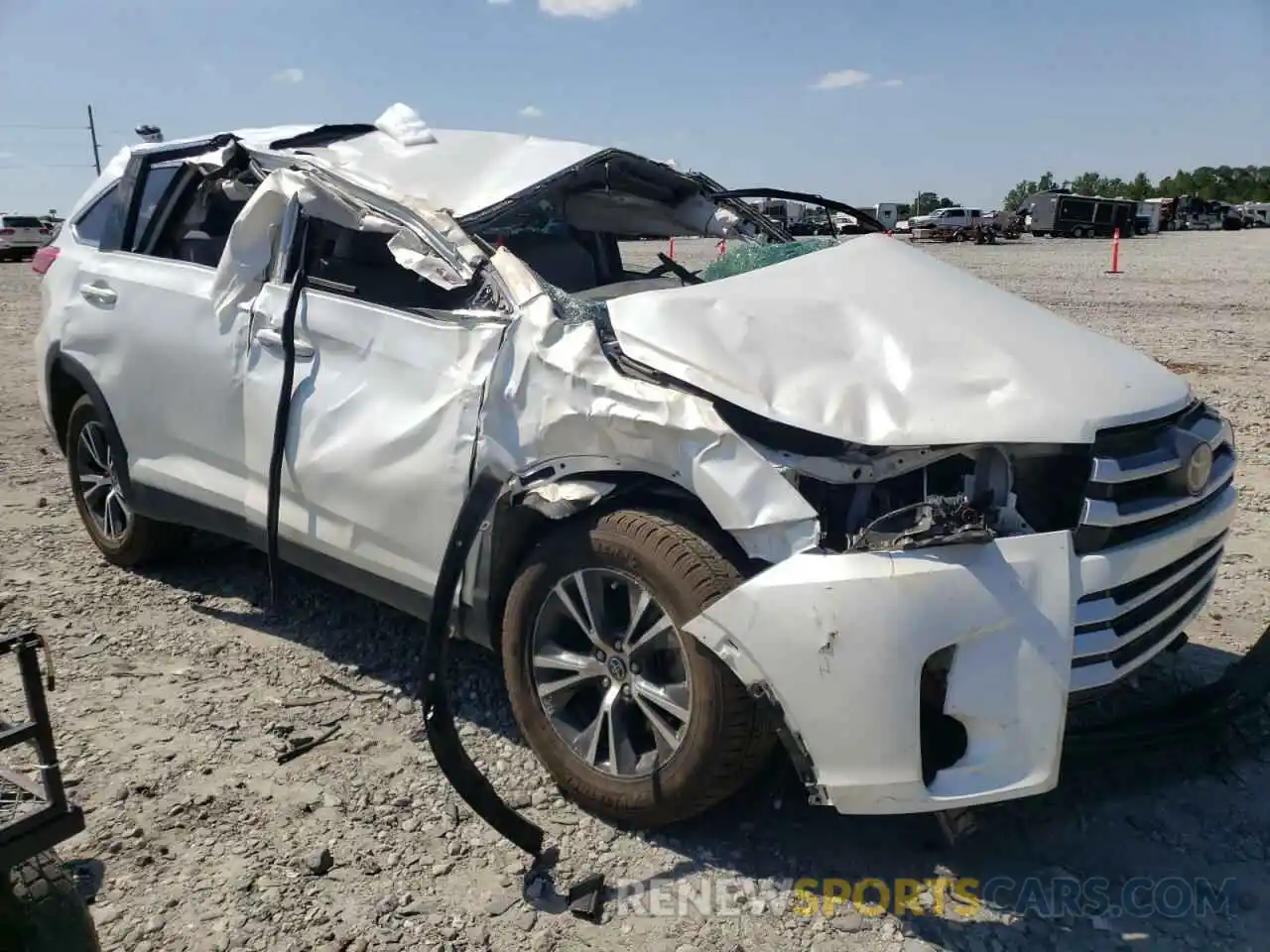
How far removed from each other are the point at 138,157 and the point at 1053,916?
15.0 feet

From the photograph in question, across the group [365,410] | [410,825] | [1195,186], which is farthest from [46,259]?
[1195,186]

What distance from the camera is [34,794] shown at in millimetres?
2020

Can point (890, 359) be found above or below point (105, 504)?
above

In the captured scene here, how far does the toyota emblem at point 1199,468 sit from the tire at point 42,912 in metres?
2.77

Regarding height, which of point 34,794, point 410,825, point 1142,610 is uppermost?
point 1142,610

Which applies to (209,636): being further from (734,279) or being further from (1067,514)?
(1067,514)

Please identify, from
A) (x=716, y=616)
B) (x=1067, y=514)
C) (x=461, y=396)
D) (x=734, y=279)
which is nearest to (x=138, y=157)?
(x=461, y=396)

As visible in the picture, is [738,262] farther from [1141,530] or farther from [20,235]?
[20,235]

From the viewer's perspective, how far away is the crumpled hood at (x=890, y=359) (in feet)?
8.35

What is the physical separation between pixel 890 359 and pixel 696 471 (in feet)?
2.10

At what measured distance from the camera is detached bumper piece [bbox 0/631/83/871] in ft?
6.23

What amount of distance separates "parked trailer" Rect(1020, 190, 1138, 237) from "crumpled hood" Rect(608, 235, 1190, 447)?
48094 millimetres

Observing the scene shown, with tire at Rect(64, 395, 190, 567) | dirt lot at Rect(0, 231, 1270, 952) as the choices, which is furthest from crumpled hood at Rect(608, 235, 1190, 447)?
tire at Rect(64, 395, 190, 567)

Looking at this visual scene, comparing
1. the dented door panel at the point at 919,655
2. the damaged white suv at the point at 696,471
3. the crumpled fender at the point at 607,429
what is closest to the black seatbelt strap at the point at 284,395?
→ the damaged white suv at the point at 696,471
